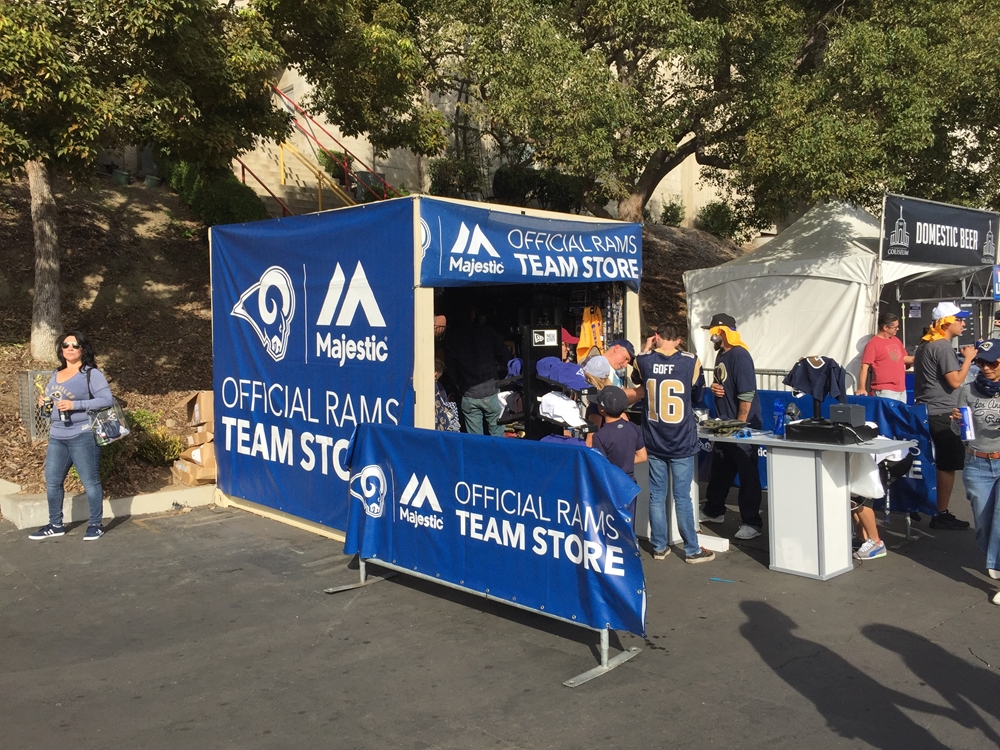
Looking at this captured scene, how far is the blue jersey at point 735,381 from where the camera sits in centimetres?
757

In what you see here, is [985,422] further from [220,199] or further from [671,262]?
[671,262]

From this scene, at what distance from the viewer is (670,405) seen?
21.9ft

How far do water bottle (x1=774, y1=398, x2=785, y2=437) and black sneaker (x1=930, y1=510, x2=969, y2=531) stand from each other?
5.19 feet

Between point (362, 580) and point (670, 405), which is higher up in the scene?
point (670, 405)

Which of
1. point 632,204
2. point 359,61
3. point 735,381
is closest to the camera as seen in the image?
point 735,381

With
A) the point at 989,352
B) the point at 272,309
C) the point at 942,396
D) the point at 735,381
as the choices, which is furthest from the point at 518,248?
the point at 942,396

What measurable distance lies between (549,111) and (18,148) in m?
7.45

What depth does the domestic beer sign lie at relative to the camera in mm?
12203

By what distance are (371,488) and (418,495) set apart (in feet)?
1.64

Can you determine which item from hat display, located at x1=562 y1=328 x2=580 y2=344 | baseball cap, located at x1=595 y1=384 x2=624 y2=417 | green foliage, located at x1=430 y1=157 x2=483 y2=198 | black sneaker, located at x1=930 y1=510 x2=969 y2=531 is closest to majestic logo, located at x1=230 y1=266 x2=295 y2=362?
hat display, located at x1=562 y1=328 x2=580 y2=344

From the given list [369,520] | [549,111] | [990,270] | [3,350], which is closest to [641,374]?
[369,520]

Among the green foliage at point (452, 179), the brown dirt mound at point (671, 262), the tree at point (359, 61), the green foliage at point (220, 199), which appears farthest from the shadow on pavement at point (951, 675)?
the green foliage at point (452, 179)

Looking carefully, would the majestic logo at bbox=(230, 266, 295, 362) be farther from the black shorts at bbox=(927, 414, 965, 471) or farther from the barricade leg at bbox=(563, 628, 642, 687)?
the black shorts at bbox=(927, 414, 965, 471)

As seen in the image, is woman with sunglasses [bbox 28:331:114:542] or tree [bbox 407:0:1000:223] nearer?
woman with sunglasses [bbox 28:331:114:542]
